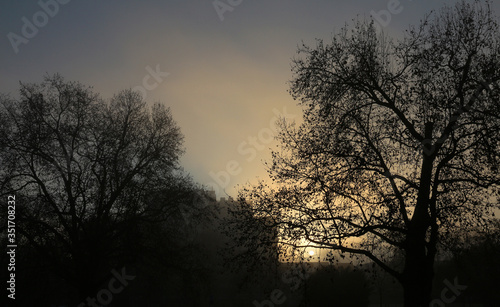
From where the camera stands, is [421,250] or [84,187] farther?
[84,187]

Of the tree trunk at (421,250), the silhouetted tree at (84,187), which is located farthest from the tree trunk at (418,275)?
the silhouetted tree at (84,187)

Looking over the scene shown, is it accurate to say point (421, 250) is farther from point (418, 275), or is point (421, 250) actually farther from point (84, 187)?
A: point (84, 187)

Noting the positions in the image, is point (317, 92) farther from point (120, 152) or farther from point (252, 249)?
point (120, 152)

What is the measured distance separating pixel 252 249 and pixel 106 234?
12.8 metres

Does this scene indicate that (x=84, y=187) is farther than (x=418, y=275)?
Yes

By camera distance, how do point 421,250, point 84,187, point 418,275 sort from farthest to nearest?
point 84,187
point 421,250
point 418,275

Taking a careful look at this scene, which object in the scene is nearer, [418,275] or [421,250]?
[418,275]

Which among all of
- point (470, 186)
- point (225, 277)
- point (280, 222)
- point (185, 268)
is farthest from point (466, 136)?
point (225, 277)

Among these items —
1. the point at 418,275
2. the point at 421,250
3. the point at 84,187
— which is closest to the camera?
the point at 418,275

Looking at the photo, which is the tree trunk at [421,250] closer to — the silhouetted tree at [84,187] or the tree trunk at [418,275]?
the tree trunk at [418,275]

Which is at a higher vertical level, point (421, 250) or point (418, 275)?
point (421, 250)

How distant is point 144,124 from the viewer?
27.1 m

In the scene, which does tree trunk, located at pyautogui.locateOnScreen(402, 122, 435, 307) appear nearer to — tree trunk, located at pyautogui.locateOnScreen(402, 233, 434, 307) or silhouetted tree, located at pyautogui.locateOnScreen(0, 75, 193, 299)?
tree trunk, located at pyautogui.locateOnScreen(402, 233, 434, 307)

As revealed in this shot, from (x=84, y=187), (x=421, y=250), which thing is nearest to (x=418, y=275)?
(x=421, y=250)
